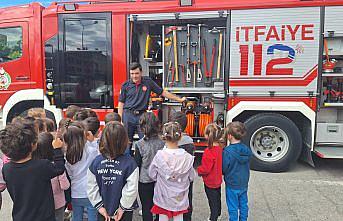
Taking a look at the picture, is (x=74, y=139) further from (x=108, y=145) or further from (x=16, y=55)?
(x=16, y=55)

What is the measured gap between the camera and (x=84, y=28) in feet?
18.6

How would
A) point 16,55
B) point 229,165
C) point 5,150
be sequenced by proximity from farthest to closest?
1. point 16,55
2. point 229,165
3. point 5,150

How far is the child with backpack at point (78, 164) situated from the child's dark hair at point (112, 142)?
32 centimetres

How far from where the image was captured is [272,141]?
5324mm

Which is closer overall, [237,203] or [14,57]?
[237,203]

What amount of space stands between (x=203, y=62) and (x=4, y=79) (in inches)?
159

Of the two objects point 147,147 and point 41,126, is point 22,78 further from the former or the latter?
point 147,147

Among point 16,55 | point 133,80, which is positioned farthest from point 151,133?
point 16,55

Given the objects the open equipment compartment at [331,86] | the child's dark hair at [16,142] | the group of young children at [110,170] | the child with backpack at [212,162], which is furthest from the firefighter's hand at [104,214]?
the open equipment compartment at [331,86]

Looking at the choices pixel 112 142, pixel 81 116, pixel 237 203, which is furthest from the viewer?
pixel 81 116

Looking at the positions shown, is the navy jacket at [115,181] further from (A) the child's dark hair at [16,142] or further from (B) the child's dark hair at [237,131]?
(B) the child's dark hair at [237,131]

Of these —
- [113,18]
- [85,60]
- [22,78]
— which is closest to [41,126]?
[85,60]

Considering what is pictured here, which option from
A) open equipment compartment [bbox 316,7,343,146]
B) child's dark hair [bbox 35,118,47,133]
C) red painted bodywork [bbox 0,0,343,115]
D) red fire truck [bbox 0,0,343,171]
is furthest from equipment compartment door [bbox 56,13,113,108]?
open equipment compartment [bbox 316,7,343,146]

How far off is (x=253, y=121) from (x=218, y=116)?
2.19 ft
